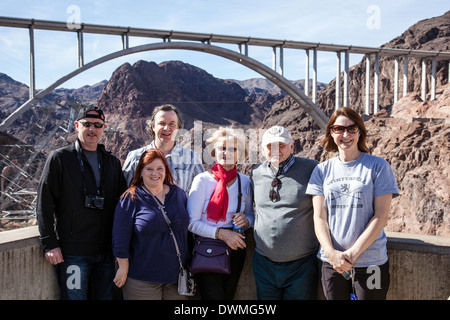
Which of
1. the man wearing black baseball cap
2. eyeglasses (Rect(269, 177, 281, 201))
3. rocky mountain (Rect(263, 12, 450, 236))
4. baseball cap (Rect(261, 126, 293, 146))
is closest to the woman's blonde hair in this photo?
baseball cap (Rect(261, 126, 293, 146))

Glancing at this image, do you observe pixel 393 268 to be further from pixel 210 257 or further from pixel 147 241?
pixel 147 241

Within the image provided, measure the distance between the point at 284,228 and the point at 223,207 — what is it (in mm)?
387

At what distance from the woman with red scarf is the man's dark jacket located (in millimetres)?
544

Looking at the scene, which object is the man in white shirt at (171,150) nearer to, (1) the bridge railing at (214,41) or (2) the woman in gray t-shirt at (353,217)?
(2) the woman in gray t-shirt at (353,217)

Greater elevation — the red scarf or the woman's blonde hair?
the woman's blonde hair

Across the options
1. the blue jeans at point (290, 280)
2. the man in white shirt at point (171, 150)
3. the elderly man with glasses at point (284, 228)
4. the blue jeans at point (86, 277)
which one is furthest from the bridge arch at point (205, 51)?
the blue jeans at point (290, 280)

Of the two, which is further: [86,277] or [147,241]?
[86,277]

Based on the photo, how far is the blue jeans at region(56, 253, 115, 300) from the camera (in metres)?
2.39

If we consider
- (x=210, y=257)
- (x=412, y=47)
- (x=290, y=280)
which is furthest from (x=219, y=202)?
(x=412, y=47)

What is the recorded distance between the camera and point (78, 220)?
2.38m

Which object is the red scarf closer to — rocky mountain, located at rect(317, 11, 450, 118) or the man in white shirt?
the man in white shirt

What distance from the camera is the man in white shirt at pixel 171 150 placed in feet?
9.20

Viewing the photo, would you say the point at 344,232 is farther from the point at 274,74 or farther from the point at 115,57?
the point at 274,74

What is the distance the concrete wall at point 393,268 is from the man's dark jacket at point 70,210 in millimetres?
187
